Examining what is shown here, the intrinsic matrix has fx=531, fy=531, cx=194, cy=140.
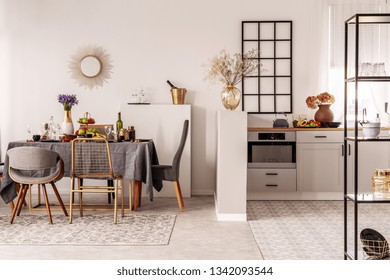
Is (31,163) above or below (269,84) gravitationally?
below

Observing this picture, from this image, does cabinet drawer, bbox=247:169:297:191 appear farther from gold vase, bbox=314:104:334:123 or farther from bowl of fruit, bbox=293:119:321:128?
gold vase, bbox=314:104:334:123

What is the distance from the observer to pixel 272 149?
22.9ft

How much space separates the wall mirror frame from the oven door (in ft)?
7.49

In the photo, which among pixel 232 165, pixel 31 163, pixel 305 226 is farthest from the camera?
pixel 232 165

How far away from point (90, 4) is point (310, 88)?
331 centimetres

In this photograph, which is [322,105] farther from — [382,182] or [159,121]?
[382,182]

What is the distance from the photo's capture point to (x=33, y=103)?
24.8 ft

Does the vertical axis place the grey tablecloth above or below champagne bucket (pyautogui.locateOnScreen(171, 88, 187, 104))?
below

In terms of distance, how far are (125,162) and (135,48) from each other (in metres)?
2.22

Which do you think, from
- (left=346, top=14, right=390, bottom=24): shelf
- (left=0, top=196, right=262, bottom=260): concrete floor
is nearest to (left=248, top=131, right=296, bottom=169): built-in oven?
(left=0, top=196, right=262, bottom=260): concrete floor

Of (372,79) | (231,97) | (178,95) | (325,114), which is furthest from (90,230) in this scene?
(325,114)

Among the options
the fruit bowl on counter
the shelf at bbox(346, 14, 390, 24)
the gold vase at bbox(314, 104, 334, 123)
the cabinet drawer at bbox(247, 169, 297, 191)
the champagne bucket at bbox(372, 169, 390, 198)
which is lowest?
the cabinet drawer at bbox(247, 169, 297, 191)

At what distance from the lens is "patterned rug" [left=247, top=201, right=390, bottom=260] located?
4.32m
